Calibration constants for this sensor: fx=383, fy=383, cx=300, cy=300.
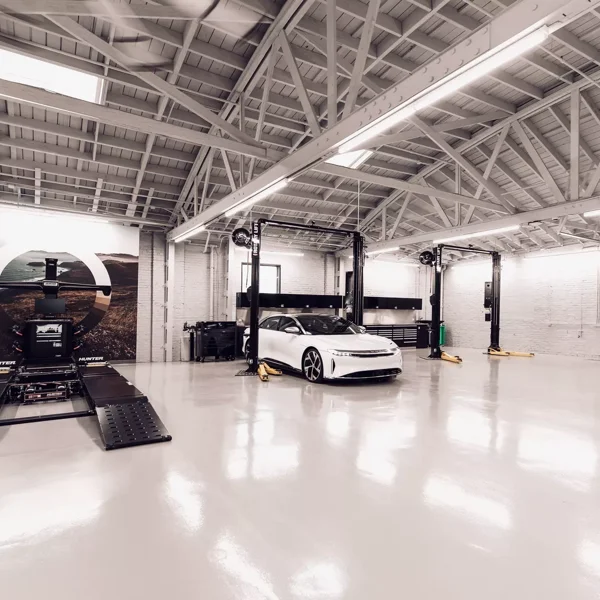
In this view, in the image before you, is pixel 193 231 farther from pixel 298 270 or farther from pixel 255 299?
pixel 298 270

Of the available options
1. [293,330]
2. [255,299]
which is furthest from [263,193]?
[293,330]

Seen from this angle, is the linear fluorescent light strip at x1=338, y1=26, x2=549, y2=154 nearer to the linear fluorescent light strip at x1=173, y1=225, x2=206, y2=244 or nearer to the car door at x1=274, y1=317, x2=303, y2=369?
the car door at x1=274, y1=317, x2=303, y2=369

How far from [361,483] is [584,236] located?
530 inches

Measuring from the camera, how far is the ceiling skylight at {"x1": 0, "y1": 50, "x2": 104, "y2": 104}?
5668mm

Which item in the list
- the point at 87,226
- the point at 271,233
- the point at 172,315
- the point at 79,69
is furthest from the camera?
the point at 271,233

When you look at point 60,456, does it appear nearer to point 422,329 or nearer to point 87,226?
point 87,226

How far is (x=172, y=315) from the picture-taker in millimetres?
11336

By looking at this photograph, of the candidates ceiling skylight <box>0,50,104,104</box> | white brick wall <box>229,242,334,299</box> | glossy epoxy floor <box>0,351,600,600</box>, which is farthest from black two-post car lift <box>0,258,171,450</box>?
white brick wall <box>229,242,334,299</box>

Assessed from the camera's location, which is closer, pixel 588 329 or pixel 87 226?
pixel 87 226

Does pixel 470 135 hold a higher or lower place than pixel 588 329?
higher

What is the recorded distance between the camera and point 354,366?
265 inches

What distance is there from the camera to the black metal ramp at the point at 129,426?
3.66 meters

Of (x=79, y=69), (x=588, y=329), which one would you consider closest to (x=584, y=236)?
(x=588, y=329)

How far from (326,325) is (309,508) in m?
5.65
